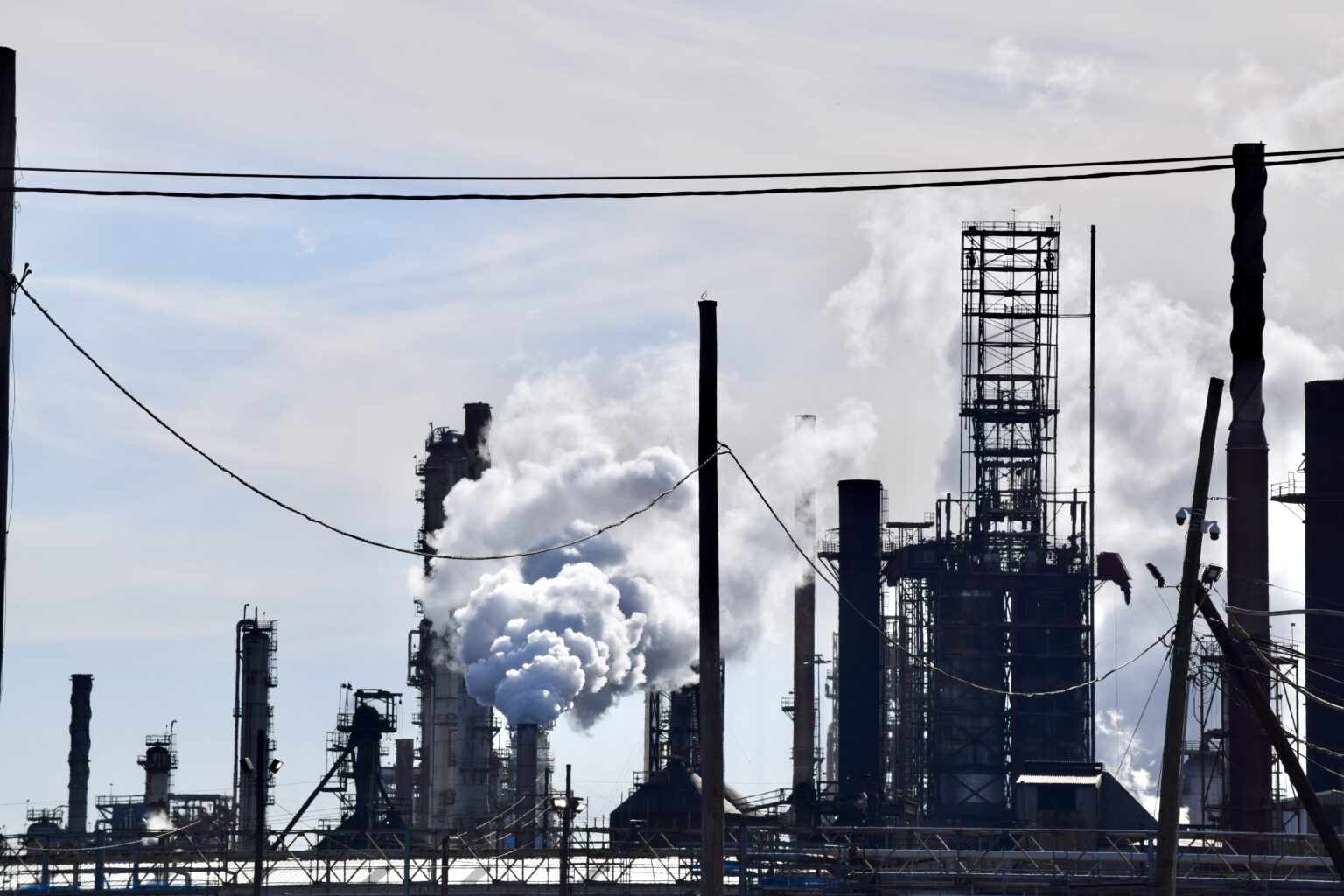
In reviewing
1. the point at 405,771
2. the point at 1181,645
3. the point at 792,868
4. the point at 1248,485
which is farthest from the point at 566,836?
the point at 405,771

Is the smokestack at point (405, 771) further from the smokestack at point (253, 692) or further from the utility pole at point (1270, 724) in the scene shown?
the utility pole at point (1270, 724)

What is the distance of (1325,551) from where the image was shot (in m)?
67.1

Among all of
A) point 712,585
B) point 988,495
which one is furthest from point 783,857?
point 712,585

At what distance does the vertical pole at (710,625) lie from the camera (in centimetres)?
1794

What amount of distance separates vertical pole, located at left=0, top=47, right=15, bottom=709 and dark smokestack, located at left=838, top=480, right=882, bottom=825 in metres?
58.3

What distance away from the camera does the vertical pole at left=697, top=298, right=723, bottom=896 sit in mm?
17938

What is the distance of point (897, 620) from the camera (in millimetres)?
80500

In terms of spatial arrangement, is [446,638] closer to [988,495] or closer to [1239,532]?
[988,495]

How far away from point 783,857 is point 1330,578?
25675 mm

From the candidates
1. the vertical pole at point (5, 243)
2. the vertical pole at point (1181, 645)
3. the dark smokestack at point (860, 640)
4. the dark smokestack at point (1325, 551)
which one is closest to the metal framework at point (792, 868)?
the dark smokestack at point (1325, 551)

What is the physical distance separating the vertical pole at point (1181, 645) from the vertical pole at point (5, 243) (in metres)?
11.9

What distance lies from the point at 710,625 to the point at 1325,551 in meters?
53.7

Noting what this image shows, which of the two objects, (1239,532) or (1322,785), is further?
(1322,785)

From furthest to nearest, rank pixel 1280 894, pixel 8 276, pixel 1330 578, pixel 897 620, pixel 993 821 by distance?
pixel 897 620 < pixel 993 821 < pixel 1330 578 < pixel 1280 894 < pixel 8 276
